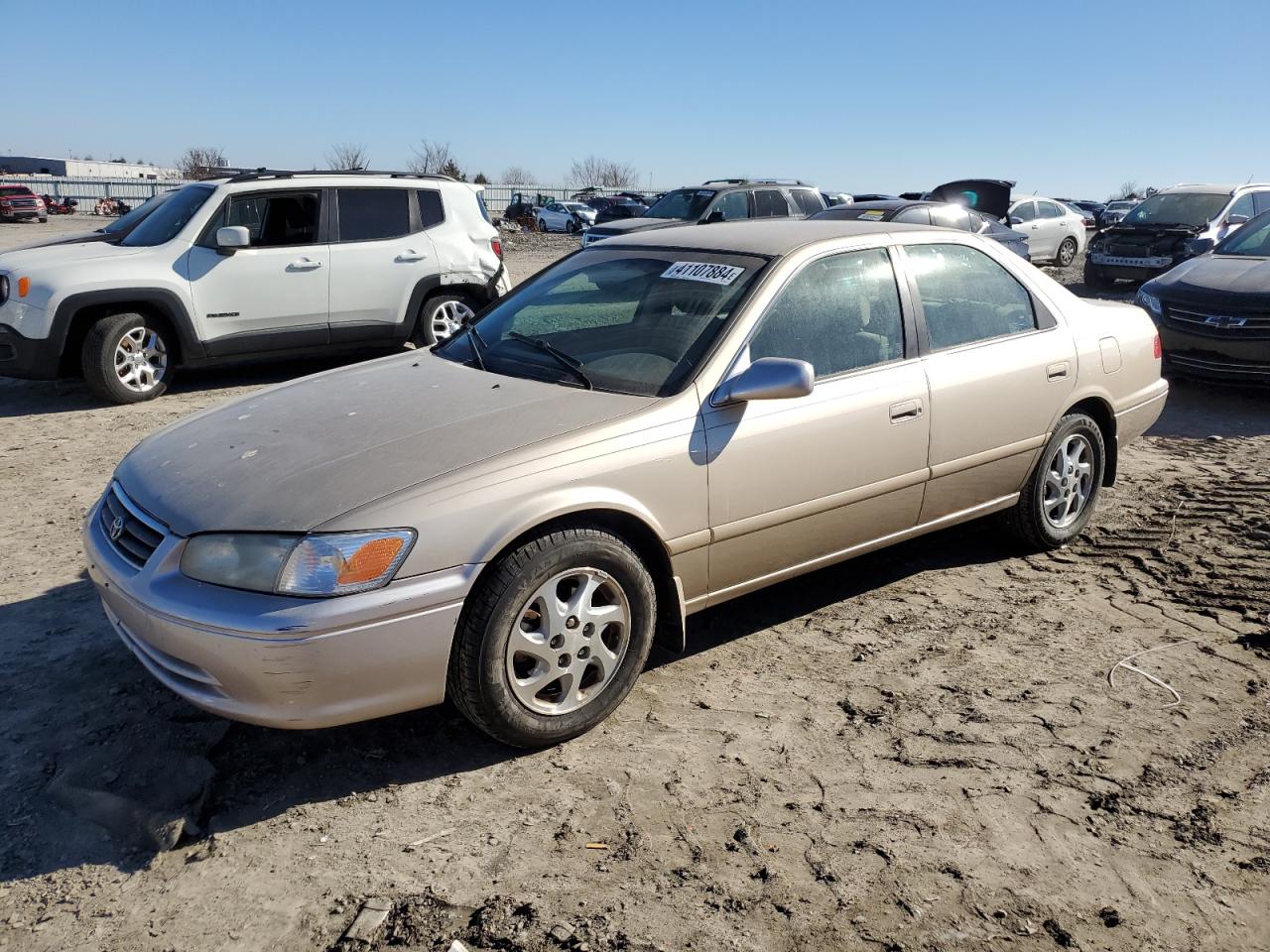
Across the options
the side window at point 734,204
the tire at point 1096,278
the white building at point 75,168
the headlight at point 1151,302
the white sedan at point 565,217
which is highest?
the white building at point 75,168

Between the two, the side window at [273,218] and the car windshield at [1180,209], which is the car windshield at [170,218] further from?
the car windshield at [1180,209]

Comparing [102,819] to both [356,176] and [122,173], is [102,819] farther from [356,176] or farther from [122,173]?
[122,173]

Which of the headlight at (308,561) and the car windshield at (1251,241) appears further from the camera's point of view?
the car windshield at (1251,241)

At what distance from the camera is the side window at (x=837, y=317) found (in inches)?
153

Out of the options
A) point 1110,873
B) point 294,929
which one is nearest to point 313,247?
point 294,929

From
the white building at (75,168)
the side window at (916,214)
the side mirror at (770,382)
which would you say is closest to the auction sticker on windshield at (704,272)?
the side mirror at (770,382)

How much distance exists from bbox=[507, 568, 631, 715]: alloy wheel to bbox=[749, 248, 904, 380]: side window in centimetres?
108

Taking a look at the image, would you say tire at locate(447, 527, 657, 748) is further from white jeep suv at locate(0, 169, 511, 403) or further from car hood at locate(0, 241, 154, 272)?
car hood at locate(0, 241, 154, 272)

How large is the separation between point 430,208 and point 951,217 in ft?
26.3

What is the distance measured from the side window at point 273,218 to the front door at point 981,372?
5988 millimetres

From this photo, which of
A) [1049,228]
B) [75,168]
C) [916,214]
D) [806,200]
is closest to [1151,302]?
[916,214]

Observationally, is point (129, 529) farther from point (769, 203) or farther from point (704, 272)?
point (769, 203)

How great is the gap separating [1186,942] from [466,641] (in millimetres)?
2052

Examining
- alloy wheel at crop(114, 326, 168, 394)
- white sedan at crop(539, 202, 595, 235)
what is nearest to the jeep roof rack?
alloy wheel at crop(114, 326, 168, 394)
